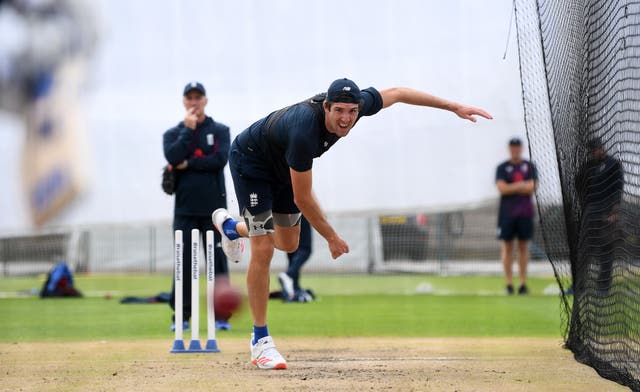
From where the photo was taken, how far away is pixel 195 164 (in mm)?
9398

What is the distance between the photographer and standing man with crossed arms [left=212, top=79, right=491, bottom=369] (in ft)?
20.6

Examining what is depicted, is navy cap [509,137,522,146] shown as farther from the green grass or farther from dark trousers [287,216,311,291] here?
dark trousers [287,216,311,291]

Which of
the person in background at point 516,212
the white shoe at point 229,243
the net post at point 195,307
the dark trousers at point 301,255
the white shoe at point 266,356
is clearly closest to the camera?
the white shoe at point 266,356

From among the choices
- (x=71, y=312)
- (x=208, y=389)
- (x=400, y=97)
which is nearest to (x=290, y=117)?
(x=400, y=97)

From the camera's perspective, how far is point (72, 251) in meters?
18.9

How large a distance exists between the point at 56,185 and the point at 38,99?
150 centimetres

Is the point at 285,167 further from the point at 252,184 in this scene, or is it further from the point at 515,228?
the point at 515,228

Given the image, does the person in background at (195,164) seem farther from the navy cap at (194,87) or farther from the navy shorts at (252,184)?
the navy shorts at (252,184)

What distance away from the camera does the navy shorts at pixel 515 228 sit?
14.5m

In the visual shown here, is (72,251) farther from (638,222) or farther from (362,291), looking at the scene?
(638,222)

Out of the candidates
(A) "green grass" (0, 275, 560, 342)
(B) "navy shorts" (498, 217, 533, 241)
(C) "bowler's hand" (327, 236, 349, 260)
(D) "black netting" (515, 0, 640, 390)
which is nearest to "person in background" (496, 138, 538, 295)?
(B) "navy shorts" (498, 217, 533, 241)

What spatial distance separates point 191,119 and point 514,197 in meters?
6.54

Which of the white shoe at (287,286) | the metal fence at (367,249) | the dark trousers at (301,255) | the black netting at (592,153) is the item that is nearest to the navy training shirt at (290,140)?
the black netting at (592,153)

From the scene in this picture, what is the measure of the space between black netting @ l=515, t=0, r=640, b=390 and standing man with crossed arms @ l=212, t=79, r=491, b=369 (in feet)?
2.69
